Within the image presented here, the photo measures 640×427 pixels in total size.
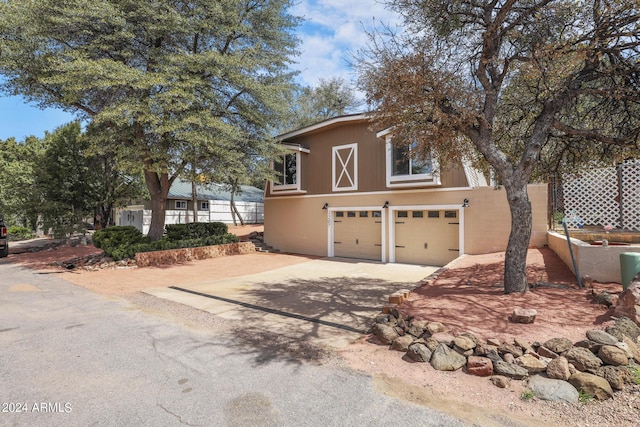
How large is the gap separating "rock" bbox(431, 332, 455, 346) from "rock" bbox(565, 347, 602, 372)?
1.11m

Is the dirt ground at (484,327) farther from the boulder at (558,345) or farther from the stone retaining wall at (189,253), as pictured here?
the stone retaining wall at (189,253)

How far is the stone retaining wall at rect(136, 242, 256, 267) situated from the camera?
37.4ft

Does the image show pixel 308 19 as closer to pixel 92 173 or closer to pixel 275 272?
pixel 275 272

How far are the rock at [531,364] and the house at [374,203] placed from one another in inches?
259

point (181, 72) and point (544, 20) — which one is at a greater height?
point (181, 72)

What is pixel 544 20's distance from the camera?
19.0 ft

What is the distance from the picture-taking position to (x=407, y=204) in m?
12.4

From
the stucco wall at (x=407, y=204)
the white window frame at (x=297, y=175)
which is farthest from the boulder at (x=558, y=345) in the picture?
the white window frame at (x=297, y=175)

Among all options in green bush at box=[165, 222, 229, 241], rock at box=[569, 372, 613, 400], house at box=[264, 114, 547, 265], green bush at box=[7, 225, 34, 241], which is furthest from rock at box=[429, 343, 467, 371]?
green bush at box=[7, 225, 34, 241]

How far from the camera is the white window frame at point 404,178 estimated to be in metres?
11.5

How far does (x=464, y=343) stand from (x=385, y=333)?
3.20 feet

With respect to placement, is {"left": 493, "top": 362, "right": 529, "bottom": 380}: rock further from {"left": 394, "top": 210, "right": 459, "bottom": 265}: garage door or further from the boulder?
{"left": 394, "top": 210, "right": 459, "bottom": 265}: garage door

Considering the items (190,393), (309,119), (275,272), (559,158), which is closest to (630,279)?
(559,158)

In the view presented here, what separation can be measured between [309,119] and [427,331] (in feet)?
83.7
